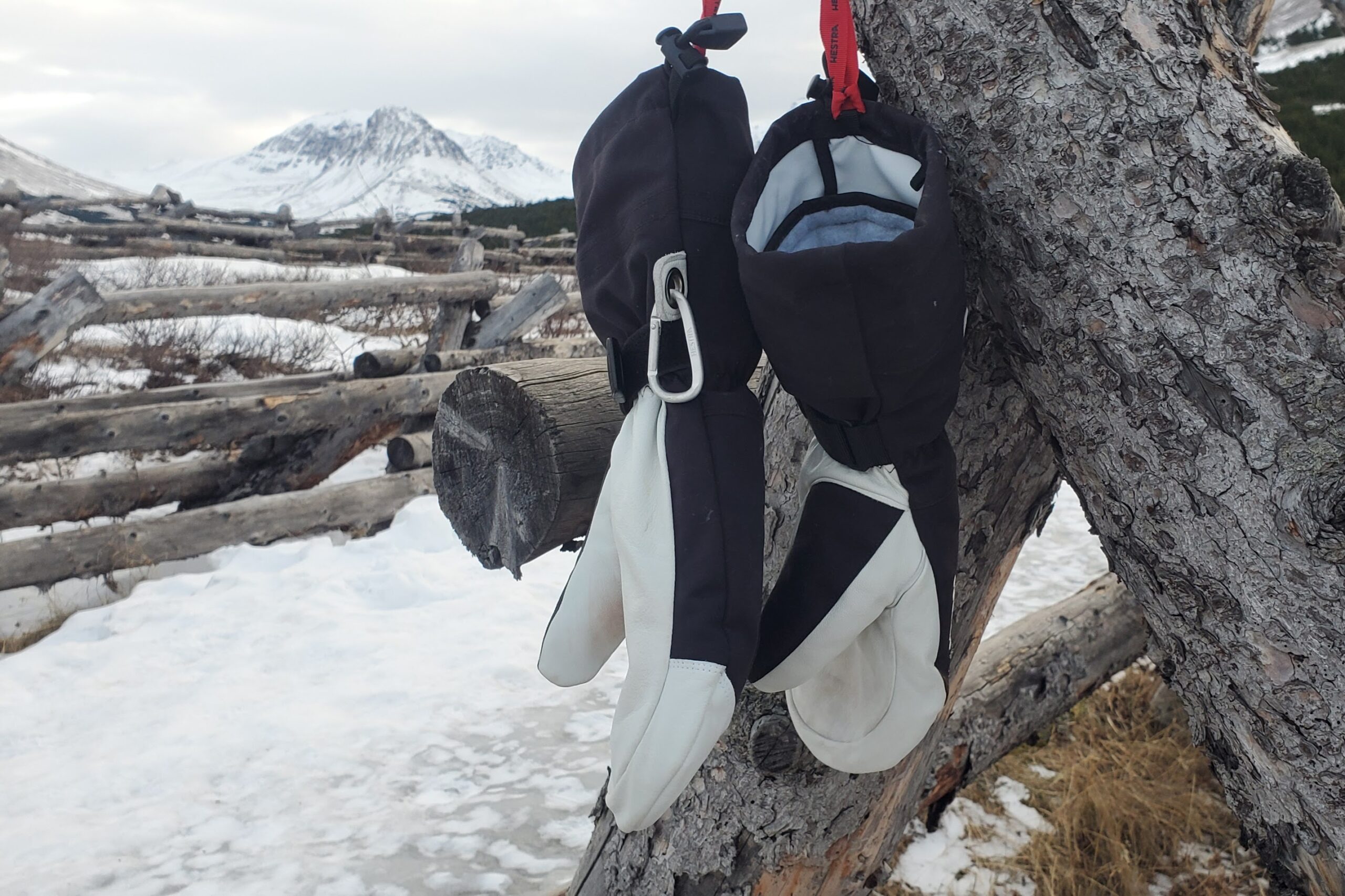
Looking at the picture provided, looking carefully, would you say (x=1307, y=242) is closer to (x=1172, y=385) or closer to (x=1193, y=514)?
(x=1172, y=385)

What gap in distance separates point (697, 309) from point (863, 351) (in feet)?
0.65

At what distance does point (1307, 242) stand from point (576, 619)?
32.2 inches

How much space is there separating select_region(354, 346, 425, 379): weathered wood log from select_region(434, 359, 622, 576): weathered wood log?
4.01m

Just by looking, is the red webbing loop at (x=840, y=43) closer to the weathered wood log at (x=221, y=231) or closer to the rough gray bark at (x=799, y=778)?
the rough gray bark at (x=799, y=778)

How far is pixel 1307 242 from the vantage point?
81cm

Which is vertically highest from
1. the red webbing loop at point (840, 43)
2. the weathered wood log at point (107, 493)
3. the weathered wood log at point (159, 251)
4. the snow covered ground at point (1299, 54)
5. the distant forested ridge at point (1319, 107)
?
the snow covered ground at point (1299, 54)

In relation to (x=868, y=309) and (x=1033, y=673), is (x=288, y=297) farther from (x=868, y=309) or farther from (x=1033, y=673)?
(x=868, y=309)

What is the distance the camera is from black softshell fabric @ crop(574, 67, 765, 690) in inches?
34.6

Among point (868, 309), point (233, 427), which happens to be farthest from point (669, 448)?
point (233, 427)

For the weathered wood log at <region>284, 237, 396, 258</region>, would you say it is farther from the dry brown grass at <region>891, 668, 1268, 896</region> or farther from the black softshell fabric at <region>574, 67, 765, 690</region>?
the black softshell fabric at <region>574, 67, 765, 690</region>

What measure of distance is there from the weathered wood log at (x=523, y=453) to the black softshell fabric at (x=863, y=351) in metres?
0.47

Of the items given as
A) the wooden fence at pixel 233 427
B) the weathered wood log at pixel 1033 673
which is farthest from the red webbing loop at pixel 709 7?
the wooden fence at pixel 233 427

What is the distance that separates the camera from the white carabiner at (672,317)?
3.07 ft

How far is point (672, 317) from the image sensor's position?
0.96 meters
